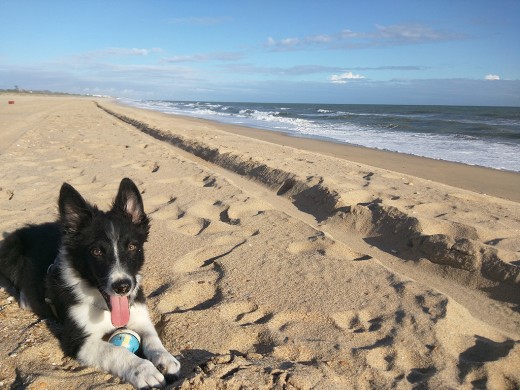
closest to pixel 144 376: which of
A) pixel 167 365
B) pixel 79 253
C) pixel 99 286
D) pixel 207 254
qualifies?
pixel 167 365

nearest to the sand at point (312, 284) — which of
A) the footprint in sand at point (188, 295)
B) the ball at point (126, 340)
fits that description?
the footprint in sand at point (188, 295)

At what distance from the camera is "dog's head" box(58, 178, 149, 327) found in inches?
108

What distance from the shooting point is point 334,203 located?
5.61 metres

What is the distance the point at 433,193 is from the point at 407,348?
3962 millimetres

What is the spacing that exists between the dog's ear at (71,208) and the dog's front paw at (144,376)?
1.14 meters

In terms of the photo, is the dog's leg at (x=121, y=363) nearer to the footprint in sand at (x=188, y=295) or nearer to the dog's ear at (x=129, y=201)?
the footprint in sand at (x=188, y=295)

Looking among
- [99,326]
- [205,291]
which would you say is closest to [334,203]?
[205,291]

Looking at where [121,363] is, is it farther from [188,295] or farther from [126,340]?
[188,295]

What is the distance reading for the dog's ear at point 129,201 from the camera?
305 centimetres

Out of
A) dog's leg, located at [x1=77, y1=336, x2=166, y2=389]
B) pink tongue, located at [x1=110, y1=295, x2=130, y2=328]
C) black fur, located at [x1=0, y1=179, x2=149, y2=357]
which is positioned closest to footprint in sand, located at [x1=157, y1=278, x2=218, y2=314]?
black fur, located at [x1=0, y1=179, x2=149, y2=357]

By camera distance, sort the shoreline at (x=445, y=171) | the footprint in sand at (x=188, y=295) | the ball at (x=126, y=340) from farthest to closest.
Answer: the shoreline at (x=445, y=171)
the footprint in sand at (x=188, y=295)
the ball at (x=126, y=340)

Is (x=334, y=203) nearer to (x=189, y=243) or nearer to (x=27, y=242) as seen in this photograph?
(x=189, y=243)

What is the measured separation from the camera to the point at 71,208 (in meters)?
2.86

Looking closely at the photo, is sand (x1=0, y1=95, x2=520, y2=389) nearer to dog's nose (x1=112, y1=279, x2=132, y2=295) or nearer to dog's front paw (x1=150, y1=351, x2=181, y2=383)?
dog's front paw (x1=150, y1=351, x2=181, y2=383)
